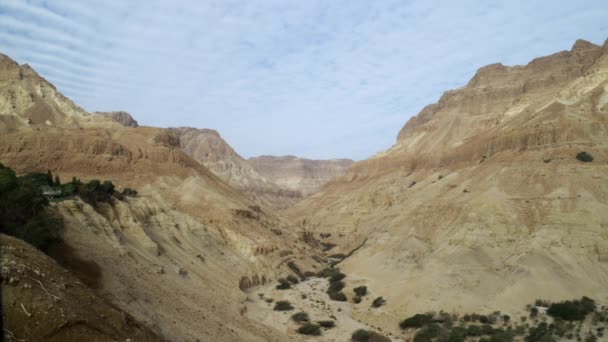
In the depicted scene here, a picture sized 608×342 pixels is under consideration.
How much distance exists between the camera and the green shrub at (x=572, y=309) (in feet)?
86.8

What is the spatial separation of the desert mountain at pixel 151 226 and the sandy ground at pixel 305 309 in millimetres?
1503

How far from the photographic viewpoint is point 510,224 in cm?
3816

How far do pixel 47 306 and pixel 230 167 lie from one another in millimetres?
135847

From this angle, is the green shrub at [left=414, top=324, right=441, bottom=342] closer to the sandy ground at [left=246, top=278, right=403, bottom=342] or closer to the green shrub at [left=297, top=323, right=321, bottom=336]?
the sandy ground at [left=246, top=278, right=403, bottom=342]

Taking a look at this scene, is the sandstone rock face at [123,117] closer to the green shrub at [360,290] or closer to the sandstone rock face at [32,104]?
the sandstone rock face at [32,104]

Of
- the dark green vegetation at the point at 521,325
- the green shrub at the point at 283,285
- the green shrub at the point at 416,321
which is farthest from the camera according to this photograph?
the green shrub at the point at 283,285

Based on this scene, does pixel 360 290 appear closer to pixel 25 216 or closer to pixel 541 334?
pixel 541 334

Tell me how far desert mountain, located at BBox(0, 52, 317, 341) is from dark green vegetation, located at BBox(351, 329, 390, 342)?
4744 millimetres

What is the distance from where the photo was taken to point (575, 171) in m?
40.2

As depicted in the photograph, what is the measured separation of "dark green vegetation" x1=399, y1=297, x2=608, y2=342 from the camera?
23.9 meters

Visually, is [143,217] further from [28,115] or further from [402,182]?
[402,182]

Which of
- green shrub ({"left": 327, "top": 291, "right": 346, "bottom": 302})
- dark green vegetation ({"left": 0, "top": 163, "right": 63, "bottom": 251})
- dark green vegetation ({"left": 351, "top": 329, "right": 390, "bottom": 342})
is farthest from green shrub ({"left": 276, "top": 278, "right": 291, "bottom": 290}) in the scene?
dark green vegetation ({"left": 0, "top": 163, "right": 63, "bottom": 251})

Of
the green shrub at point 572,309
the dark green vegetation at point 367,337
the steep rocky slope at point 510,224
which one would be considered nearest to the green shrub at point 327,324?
the dark green vegetation at point 367,337

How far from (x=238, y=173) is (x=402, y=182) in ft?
239
